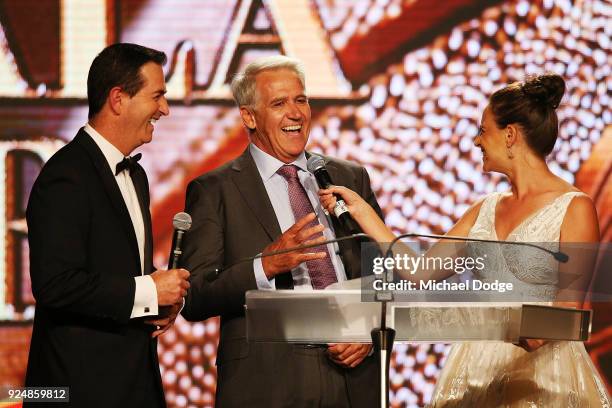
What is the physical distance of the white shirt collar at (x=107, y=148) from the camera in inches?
101

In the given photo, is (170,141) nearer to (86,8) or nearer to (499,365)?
(86,8)

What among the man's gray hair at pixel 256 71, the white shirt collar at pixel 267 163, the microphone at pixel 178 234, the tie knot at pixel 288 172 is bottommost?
the microphone at pixel 178 234

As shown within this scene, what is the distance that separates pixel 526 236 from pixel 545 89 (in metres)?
0.47

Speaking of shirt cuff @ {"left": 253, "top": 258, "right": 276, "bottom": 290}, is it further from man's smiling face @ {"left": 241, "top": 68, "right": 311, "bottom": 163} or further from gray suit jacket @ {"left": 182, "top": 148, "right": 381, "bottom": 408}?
man's smiling face @ {"left": 241, "top": 68, "right": 311, "bottom": 163}

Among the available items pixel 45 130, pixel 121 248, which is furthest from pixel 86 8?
pixel 121 248

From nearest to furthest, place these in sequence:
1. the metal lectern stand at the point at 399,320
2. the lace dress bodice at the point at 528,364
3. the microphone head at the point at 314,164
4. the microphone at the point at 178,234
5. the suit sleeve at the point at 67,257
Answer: the metal lectern stand at the point at 399,320 → the suit sleeve at the point at 67,257 → the microphone at the point at 178,234 → the lace dress bodice at the point at 528,364 → the microphone head at the point at 314,164

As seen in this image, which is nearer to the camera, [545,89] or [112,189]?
[112,189]

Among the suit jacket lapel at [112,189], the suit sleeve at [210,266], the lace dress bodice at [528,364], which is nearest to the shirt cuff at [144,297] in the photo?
the suit jacket lapel at [112,189]

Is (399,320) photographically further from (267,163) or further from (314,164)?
(267,163)

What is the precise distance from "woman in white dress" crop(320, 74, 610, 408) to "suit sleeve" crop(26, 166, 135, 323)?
0.70 m

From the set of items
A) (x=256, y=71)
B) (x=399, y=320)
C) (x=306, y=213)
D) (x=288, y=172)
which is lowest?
(x=399, y=320)

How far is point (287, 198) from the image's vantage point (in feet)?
9.38

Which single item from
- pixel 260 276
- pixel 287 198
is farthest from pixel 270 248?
pixel 287 198

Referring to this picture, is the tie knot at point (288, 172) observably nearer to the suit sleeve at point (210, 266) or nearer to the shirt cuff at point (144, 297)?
the suit sleeve at point (210, 266)
